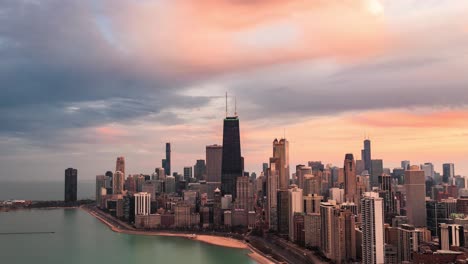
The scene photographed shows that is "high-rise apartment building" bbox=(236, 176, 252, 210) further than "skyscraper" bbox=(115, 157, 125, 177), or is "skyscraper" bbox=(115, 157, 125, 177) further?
"skyscraper" bbox=(115, 157, 125, 177)

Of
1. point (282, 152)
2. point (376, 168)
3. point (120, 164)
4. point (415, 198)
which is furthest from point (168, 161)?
point (415, 198)

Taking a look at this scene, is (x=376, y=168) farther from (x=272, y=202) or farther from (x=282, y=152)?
(x=272, y=202)

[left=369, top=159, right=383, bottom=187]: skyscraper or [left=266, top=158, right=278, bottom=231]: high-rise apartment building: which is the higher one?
[left=369, top=159, right=383, bottom=187]: skyscraper

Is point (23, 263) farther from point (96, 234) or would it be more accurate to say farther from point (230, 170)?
point (230, 170)

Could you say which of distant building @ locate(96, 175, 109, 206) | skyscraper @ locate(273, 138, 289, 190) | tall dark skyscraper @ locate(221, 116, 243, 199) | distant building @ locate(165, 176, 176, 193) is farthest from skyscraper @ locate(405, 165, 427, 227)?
distant building @ locate(165, 176, 176, 193)

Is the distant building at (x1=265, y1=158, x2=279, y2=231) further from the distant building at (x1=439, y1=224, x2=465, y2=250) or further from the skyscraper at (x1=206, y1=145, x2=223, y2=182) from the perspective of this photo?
the skyscraper at (x1=206, y1=145, x2=223, y2=182)

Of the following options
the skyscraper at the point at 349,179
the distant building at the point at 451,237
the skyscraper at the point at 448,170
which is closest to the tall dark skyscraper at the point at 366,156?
the skyscraper at the point at 448,170
